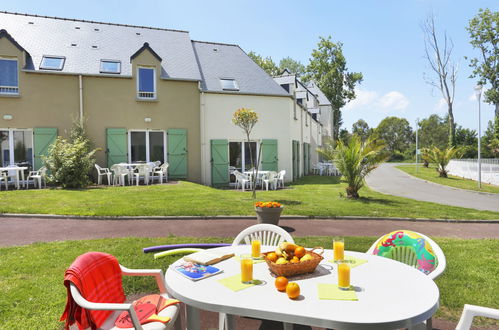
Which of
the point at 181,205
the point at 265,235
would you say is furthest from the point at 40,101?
the point at 265,235

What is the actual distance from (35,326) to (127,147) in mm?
13235

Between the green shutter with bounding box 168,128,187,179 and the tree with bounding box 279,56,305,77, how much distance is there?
119 ft

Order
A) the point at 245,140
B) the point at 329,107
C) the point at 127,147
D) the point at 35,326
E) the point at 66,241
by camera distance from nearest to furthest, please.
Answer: the point at 35,326
the point at 66,241
the point at 127,147
the point at 245,140
the point at 329,107

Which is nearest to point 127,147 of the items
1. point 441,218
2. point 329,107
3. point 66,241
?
point 66,241

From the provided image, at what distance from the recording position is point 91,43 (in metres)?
16.9

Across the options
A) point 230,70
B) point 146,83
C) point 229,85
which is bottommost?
point 146,83

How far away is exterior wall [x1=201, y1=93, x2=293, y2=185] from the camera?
16812 millimetres

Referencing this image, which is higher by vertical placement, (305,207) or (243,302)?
(243,302)

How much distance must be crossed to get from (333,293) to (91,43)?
18.2m

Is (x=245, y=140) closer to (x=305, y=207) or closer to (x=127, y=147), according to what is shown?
(x=127, y=147)

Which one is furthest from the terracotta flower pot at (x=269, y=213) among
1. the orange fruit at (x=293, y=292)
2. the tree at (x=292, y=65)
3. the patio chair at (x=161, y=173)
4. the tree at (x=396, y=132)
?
the tree at (x=396, y=132)

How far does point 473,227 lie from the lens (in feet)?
27.2

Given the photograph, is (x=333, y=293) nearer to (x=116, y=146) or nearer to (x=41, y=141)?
(x=116, y=146)

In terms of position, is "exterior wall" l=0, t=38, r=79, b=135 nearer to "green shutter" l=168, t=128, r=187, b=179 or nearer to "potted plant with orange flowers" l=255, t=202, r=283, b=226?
"green shutter" l=168, t=128, r=187, b=179
